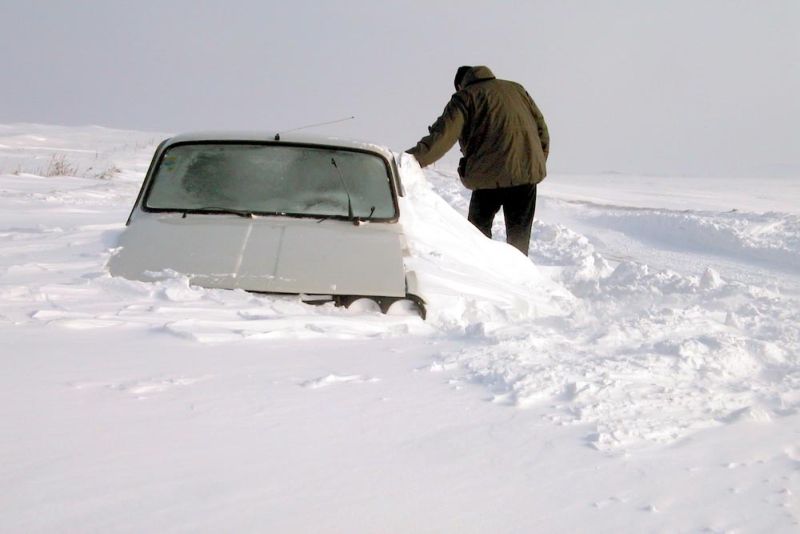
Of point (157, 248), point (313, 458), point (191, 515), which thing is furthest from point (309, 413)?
point (157, 248)

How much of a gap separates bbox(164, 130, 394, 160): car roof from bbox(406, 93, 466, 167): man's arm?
149cm

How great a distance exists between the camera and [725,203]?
19656mm

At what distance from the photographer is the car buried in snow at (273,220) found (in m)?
3.91

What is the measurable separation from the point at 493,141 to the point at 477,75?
49cm

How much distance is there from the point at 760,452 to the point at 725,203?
1814 cm

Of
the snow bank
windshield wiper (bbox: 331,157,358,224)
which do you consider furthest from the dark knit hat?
windshield wiper (bbox: 331,157,358,224)

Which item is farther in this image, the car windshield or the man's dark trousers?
the man's dark trousers

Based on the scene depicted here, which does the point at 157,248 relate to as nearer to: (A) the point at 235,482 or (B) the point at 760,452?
(A) the point at 235,482

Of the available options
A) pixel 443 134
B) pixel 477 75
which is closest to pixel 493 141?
pixel 443 134

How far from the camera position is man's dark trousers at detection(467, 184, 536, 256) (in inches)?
272

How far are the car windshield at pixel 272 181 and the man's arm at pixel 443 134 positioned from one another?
1.62 meters

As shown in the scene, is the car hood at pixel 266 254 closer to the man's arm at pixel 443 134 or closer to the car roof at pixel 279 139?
the car roof at pixel 279 139

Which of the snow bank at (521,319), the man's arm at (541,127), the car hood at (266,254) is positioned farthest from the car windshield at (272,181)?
→ the man's arm at (541,127)

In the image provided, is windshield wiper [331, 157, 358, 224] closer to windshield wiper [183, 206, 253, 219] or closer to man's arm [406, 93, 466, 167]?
windshield wiper [183, 206, 253, 219]
